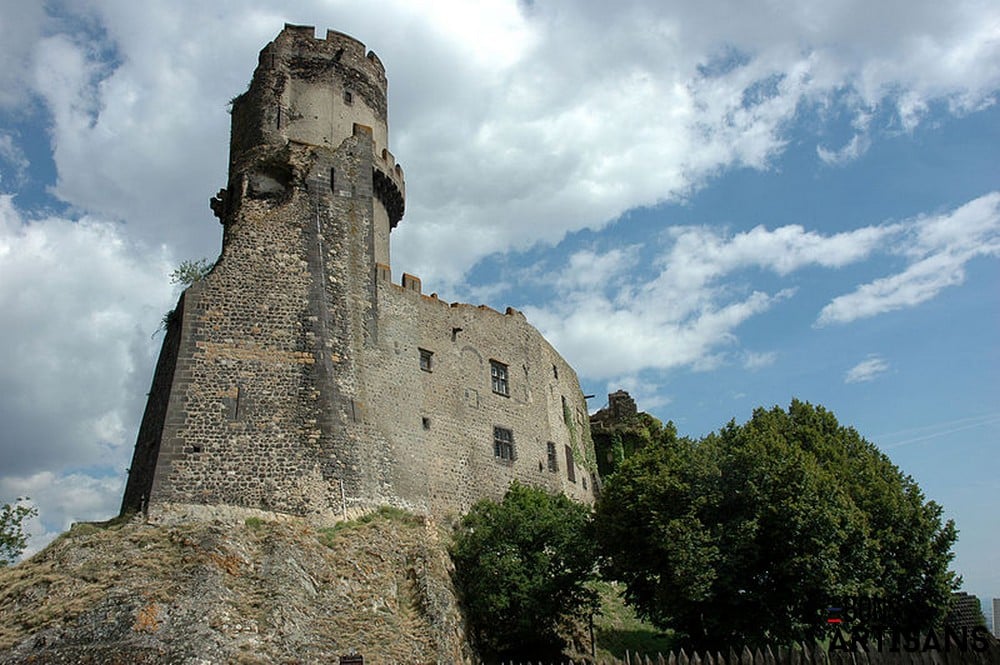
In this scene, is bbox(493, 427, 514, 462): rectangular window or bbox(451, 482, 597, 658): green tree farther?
bbox(493, 427, 514, 462): rectangular window

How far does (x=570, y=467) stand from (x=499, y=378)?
6820 mm

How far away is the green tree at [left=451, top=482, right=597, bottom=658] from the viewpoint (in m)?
25.2

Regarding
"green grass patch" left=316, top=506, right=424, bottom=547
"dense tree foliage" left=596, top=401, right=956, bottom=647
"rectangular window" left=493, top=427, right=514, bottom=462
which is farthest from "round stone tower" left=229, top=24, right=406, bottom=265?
"dense tree foliage" left=596, top=401, right=956, bottom=647

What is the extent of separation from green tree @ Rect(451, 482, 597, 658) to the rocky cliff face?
1172 millimetres

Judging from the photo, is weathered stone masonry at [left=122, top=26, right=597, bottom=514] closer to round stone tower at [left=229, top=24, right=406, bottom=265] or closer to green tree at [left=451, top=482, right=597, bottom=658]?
round stone tower at [left=229, top=24, right=406, bottom=265]

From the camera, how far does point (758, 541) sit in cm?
2334

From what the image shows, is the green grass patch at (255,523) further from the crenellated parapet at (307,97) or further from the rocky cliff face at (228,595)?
the crenellated parapet at (307,97)

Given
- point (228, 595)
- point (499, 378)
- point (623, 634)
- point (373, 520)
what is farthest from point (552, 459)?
point (228, 595)

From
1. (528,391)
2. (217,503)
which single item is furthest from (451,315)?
(217,503)

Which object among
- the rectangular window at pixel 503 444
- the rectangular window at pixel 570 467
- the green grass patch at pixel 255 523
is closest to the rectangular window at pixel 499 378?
the rectangular window at pixel 503 444

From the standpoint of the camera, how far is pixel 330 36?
34.0 meters

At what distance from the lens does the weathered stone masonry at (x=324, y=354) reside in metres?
25.4

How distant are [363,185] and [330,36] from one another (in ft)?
23.8

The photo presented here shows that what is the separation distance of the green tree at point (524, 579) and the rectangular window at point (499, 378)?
9.03 metres
